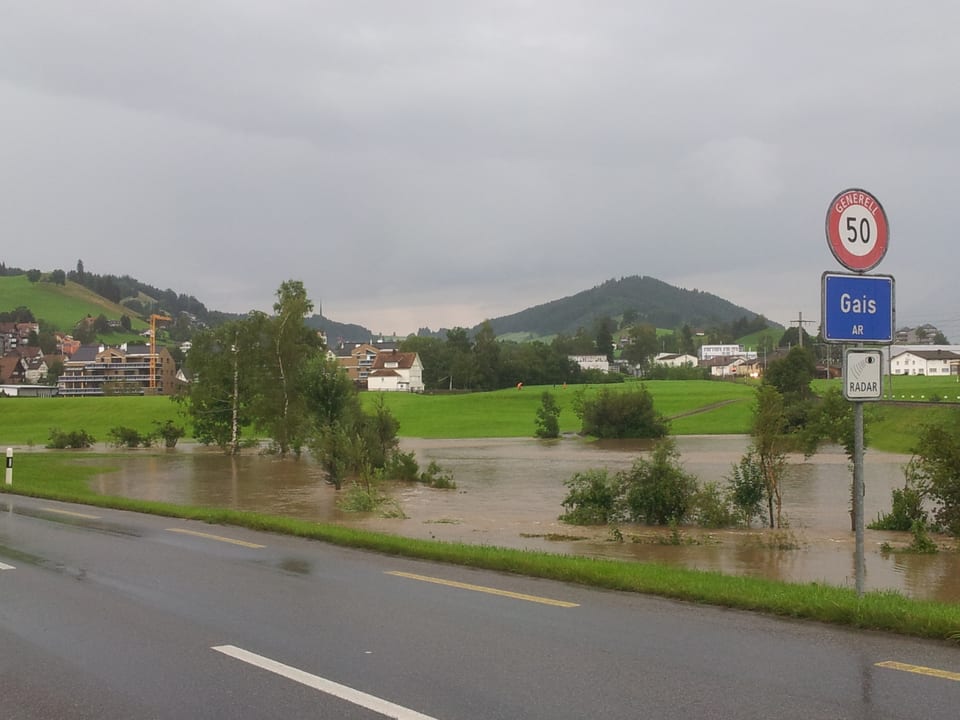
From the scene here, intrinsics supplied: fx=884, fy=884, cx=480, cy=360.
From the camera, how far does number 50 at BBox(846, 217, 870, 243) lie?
8812 millimetres

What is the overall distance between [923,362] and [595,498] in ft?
559

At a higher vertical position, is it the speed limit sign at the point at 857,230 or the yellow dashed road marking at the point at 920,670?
the speed limit sign at the point at 857,230

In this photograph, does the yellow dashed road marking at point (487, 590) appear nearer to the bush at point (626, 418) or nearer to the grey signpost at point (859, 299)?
the grey signpost at point (859, 299)

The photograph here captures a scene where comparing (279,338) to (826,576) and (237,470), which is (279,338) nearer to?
(237,470)

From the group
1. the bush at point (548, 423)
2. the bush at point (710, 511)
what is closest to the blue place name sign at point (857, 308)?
the bush at point (710, 511)

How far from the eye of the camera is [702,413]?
3728 inches

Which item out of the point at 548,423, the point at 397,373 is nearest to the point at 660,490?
the point at 548,423

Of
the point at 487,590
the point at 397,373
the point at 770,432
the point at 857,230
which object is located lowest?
the point at 487,590

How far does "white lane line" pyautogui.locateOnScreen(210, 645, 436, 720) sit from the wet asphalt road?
0.07 feet

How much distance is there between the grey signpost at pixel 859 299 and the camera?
8.50 metres

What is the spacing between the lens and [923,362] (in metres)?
171

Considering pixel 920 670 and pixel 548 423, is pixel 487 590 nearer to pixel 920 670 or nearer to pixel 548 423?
pixel 920 670

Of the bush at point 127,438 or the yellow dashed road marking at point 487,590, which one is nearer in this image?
the yellow dashed road marking at point 487,590

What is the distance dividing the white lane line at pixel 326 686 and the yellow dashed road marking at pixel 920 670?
3570 millimetres
